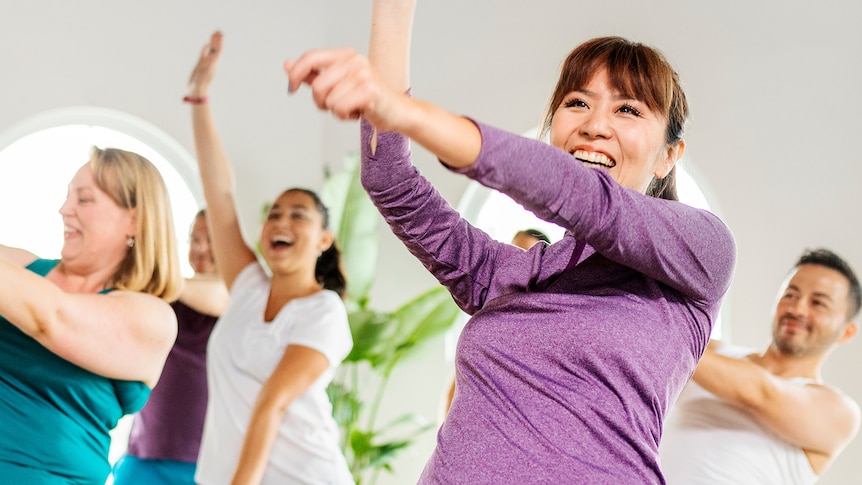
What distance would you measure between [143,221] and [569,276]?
4.99ft

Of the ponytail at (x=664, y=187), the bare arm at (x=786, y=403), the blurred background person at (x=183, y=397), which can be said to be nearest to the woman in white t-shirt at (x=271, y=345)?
the blurred background person at (x=183, y=397)

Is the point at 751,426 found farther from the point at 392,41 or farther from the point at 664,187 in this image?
the point at 392,41

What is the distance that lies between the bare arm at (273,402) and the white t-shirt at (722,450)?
1.02m

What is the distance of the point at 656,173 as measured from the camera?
1.07 meters

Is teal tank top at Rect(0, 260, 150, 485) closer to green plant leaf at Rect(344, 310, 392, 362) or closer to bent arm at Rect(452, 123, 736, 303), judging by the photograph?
bent arm at Rect(452, 123, 736, 303)

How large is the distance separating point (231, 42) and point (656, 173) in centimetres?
371

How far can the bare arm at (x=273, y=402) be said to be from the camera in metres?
2.59

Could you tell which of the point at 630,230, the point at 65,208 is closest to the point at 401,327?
the point at 65,208

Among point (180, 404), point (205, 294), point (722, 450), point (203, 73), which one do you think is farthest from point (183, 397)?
point (722, 450)

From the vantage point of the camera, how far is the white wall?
144 inches

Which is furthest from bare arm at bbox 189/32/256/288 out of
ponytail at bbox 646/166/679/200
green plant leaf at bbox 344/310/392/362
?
ponytail at bbox 646/166/679/200

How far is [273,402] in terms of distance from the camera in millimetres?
2627

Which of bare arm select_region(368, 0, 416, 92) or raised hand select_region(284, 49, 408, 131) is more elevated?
bare arm select_region(368, 0, 416, 92)

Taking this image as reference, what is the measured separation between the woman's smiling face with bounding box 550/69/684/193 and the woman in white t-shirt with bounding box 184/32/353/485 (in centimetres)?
181
